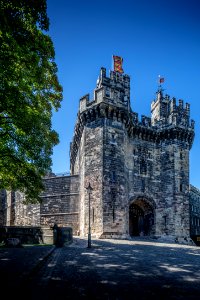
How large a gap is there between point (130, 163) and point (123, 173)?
3.12 m

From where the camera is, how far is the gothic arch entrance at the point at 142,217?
26.3 metres

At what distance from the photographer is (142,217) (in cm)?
2759

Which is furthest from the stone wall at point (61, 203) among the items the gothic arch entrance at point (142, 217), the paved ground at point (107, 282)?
the paved ground at point (107, 282)

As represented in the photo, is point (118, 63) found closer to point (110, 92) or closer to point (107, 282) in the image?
point (110, 92)

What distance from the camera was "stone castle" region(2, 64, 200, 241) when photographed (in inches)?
867

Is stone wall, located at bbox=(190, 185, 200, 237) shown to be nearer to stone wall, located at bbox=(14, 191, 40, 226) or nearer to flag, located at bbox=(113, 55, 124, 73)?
stone wall, located at bbox=(14, 191, 40, 226)

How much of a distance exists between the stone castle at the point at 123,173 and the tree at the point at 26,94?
8982 millimetres

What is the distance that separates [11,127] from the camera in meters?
12.8

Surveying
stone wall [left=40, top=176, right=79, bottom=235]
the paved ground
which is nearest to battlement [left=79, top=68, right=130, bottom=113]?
stone wall [left=40, top=176, right=79, bottom=235]

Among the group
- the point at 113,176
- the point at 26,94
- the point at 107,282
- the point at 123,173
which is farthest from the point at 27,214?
the point at 107,282

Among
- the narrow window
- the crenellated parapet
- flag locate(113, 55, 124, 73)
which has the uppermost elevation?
flag locate(113, 55, 124, 73)

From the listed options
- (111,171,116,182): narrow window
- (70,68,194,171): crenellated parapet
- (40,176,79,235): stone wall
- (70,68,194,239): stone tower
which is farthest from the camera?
(40,176,79,235): stone wall

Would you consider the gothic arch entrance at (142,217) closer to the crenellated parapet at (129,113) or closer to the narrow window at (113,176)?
the narrow window at (113,176)

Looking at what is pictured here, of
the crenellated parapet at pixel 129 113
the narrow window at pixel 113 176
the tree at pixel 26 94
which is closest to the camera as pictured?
the tree at pixel 26 94
